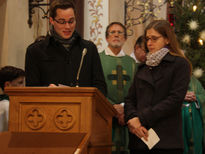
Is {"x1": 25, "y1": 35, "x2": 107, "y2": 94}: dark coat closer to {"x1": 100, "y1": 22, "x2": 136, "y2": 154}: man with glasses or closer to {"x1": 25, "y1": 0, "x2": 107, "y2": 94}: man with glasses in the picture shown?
{"x1": 25, "y1": 0, "x2": 107, "y2": 94}: man with glasses

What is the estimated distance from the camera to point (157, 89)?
2.87 meters

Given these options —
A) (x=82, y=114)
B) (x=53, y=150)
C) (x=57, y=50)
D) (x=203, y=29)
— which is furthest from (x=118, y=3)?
(x=53, y=150)

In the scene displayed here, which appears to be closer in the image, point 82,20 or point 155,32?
point 155,32

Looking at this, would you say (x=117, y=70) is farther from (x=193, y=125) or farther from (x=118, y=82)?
(x=193, y=125)

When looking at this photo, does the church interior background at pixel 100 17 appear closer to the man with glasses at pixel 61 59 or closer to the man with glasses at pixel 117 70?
the man with glasses at pixel 117 70

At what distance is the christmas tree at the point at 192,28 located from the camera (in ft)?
19.8

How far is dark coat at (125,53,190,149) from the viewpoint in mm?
2764

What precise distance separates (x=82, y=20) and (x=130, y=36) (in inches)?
45.8

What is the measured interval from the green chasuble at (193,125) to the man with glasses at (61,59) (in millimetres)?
2157

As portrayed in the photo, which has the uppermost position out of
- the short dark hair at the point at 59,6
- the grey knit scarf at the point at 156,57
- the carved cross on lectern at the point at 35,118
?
the short dark hair at the point at 59,6

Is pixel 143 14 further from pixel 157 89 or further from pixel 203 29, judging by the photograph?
pixel 157 89

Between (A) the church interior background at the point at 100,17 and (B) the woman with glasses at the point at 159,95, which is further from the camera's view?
(A) the church interior background at the point at 100,17

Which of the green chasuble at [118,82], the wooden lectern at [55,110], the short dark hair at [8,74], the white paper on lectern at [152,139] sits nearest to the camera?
the wooden lectern at [55,110]

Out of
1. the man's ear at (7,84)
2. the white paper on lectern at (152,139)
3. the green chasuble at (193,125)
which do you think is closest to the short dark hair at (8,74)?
the man's ear at (7,84)
